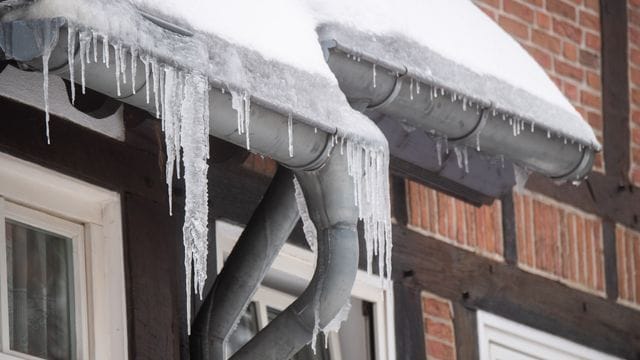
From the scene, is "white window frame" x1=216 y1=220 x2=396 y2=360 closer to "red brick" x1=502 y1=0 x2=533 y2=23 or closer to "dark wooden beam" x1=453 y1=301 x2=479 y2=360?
"dark wooden beam" x1=453 y1=301 x2=479 y2=360

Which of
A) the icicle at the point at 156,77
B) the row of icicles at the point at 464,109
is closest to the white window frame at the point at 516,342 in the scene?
the row of icicles at the point at 464,109

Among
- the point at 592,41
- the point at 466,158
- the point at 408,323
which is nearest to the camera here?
the point at 466,158

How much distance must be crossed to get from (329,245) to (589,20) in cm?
342

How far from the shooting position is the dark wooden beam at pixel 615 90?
33.4 feet

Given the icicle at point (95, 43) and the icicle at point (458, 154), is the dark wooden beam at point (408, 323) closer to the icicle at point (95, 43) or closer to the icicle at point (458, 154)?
the icicle at point (458, 154)

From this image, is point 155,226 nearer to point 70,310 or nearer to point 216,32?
point 70,310

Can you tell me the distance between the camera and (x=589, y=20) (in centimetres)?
1023

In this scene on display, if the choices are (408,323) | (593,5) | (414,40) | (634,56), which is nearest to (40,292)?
(414,40)

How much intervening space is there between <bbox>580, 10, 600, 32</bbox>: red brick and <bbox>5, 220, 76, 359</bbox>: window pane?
336 cm

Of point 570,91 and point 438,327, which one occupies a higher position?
point 570,91

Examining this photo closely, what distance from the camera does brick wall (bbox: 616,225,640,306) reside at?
32.8ft

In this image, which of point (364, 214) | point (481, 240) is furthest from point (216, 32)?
point (481, 240)

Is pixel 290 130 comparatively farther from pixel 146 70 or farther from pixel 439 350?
pixel 439 350

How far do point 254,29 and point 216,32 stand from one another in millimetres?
270
